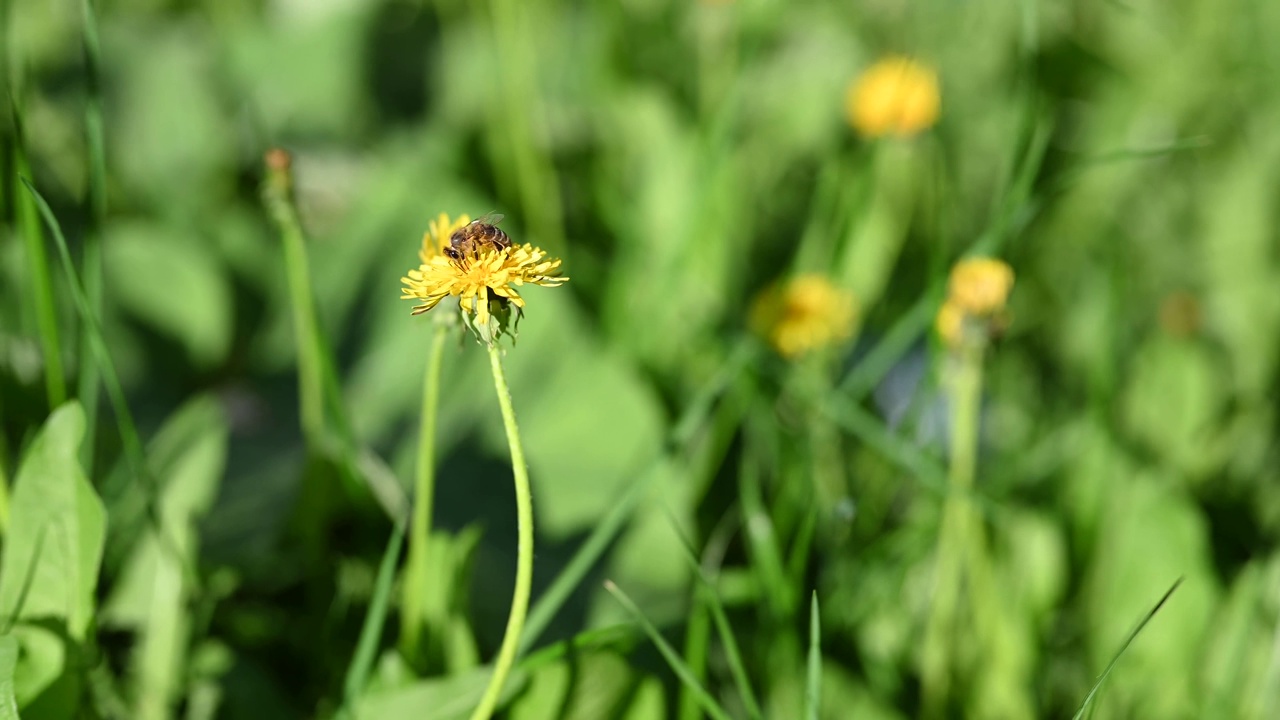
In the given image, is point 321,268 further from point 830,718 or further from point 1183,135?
point 1183,135

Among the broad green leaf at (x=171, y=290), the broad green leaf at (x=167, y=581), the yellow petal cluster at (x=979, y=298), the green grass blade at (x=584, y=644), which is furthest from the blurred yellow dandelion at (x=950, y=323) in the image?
the broad green leaf at (x=171, y=290)

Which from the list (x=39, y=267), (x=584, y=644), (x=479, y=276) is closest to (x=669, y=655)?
(x=584, y=644)

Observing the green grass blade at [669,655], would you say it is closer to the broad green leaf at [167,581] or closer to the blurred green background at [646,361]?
the blurred green background at [646,361]

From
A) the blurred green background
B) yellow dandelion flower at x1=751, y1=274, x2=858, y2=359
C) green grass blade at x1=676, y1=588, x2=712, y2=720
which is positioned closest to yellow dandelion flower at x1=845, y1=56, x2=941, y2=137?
the blurred green background

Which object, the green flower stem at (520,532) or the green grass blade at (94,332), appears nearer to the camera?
the green flower stem at (520,532)

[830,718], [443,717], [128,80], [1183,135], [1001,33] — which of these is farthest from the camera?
[1001,33]

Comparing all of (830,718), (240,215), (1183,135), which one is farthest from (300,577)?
(1183,135)

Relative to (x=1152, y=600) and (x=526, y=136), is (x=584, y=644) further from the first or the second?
(x=526, y=136)
